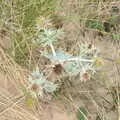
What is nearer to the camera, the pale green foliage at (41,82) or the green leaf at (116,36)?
the pale green foliage at (41,82)

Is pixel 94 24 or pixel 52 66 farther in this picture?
pixel 94 24

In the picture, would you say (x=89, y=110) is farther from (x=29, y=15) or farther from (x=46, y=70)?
(x=29, y=15)

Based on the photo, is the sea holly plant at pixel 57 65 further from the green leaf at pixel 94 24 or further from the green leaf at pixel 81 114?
the green leaf at pixel 94 24

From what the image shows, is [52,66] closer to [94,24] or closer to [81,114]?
[81,114]

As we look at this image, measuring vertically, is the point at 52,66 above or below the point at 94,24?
below

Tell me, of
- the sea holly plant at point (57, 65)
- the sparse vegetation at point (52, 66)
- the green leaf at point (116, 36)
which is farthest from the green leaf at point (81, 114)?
the green leaf at point (116, 36)

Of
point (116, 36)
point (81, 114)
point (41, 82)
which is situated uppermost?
point (116, 36)

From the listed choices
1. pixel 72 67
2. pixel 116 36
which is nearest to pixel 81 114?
pixel 72 67

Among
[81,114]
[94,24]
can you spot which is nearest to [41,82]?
[81,114]

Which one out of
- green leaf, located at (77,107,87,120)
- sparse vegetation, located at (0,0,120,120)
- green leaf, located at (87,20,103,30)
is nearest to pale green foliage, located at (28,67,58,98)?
sparse vegetation, located at (0,0,120,120)

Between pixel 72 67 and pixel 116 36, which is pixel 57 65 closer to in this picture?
pixel 72 67

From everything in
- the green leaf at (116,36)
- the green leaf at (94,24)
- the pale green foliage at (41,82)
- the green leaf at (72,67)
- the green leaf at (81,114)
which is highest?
the green leaf at (94,24)
